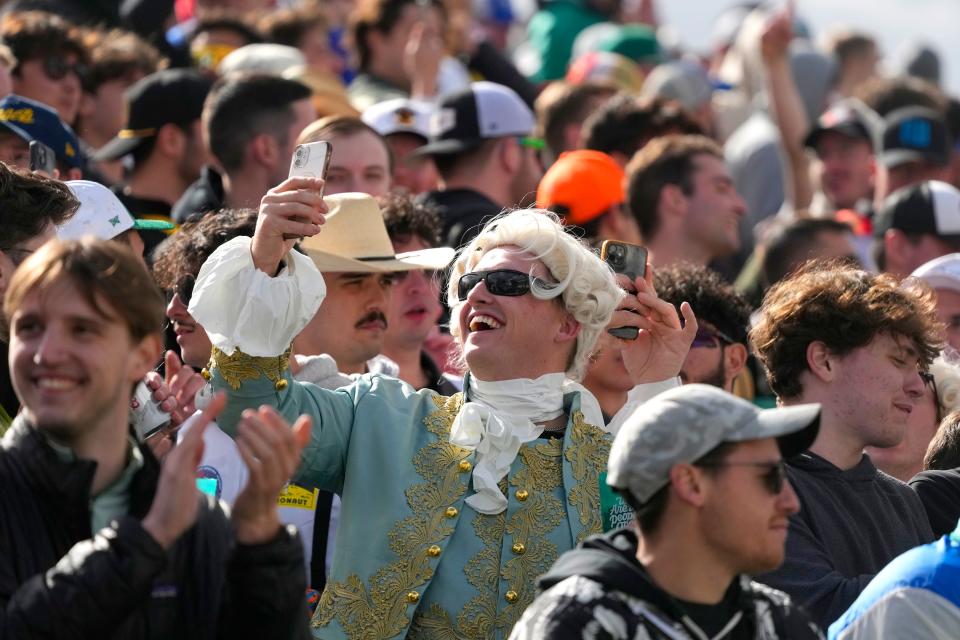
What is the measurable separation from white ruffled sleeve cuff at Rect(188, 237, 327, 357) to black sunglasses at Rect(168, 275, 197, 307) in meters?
0.80

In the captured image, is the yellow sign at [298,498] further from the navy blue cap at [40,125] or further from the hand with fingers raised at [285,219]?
the navy blue cap at [40,125]

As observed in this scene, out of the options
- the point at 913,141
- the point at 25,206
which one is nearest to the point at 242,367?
the point at 25,206

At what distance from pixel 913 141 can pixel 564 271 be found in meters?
5.62

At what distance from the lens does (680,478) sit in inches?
140

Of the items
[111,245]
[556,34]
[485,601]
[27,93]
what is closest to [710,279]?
[485,601]

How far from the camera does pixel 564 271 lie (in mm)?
4723

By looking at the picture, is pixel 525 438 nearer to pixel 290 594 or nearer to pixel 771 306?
pixel 771 306

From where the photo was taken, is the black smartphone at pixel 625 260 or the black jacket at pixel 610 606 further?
the black smartphone at pixel 625 260

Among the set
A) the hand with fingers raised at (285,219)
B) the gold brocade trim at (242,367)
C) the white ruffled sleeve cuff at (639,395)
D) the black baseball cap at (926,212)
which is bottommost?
the black baseball cap at (926,212)

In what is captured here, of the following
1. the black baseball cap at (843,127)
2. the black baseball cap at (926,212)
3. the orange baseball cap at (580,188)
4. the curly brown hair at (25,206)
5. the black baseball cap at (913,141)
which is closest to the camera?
the curly brown hair at (25,206)

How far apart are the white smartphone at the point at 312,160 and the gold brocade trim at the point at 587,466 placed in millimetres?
1010

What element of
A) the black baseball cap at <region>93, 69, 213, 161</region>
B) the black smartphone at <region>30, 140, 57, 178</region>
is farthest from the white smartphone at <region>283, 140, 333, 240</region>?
the black baseball cap at <region>93, 69, 213, 161</region>

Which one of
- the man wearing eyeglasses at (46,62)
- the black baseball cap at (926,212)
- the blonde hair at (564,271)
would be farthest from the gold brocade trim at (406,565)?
the black baseball cap at (926,212)

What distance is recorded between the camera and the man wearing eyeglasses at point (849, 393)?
477 centimetres
